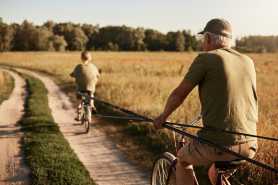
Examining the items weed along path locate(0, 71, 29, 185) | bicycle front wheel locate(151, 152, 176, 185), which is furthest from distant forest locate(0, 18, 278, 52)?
bicycle front wheel locate(151, 152, 176, 185)

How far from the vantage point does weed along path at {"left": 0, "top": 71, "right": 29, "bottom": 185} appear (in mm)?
7664

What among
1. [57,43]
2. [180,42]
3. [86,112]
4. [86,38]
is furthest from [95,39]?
[86,112]

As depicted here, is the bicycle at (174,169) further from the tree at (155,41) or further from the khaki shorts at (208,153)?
the tree at (155,41)

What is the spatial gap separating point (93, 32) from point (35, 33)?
18.4 metres

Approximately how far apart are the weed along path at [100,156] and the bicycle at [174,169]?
1848 millimetres

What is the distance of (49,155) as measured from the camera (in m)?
8.83

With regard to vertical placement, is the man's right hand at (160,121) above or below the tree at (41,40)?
below

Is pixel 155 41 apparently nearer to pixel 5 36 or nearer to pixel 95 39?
pixel 95 39

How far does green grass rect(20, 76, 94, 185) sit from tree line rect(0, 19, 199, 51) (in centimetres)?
8258

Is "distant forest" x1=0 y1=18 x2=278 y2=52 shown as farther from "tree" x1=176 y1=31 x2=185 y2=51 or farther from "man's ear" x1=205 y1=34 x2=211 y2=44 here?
"man's ear" x1=205 y1=34 x2=211 y2=44

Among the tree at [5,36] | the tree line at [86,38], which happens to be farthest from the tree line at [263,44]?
the tree at [5,36]

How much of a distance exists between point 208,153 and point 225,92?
629 mm

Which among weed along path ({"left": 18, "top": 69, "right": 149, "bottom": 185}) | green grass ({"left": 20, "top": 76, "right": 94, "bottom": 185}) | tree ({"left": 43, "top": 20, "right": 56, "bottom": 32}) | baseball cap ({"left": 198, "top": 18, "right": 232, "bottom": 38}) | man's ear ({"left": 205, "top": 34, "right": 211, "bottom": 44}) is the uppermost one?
tree ({"left": 43, "top": 20, "right": 56, "bottom": 32})

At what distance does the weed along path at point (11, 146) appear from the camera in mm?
7664
